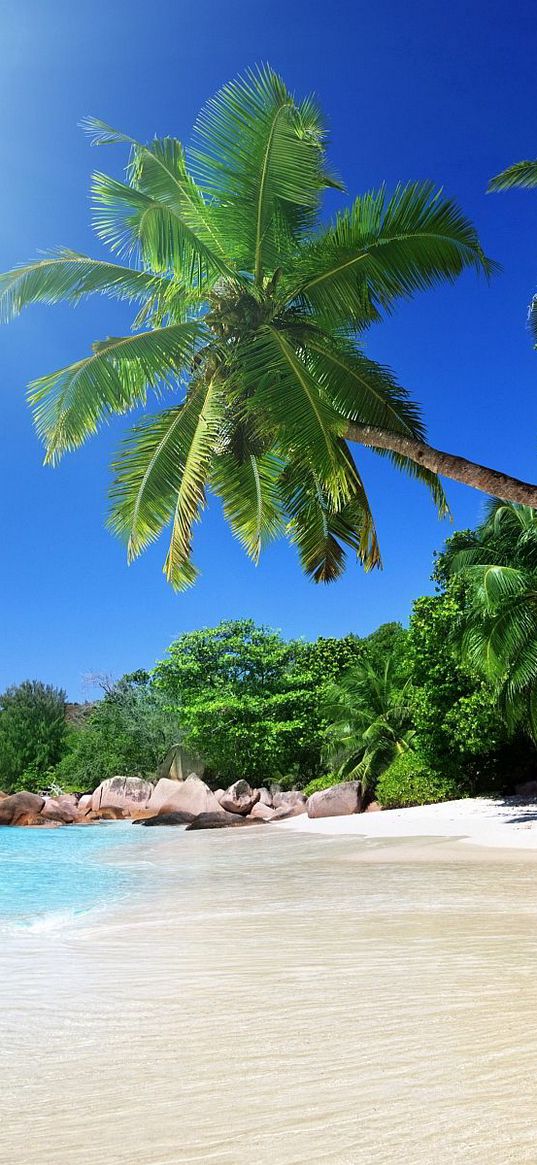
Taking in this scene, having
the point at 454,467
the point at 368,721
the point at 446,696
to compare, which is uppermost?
the point at 454,467

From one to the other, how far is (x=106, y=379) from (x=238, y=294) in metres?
2.12

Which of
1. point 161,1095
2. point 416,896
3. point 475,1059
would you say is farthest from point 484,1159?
point 416,896

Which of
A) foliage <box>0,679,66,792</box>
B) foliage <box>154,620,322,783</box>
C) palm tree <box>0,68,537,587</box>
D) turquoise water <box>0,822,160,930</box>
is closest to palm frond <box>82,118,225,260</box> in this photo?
palm tree <box>0,68,537,587</box>

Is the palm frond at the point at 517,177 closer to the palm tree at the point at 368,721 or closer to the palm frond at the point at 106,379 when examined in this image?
the palm frond at the point at 106,379

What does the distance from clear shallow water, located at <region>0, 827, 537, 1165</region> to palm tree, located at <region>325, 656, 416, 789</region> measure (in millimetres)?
15638

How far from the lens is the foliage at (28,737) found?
3791cm

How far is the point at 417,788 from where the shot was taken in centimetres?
1931

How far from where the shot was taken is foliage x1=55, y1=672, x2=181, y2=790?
3306cm

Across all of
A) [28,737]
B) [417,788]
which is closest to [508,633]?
[417,788]

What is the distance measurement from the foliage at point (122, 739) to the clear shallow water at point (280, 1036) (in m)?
26.1

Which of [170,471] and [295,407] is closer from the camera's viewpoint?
[295,407]

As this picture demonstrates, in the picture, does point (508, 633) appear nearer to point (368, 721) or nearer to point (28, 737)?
point (368, 721)

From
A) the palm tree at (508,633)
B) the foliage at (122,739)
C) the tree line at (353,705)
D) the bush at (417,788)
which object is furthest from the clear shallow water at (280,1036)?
the foliage at (122,739)

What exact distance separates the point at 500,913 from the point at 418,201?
801 cm
